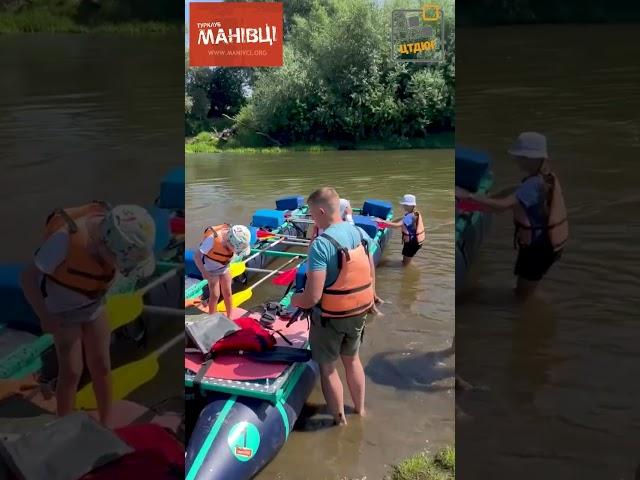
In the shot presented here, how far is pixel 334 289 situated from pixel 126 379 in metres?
1.22

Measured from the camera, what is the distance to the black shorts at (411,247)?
4504 mm

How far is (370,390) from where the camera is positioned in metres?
2.70

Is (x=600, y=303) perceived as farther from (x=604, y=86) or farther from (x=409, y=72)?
(x=409, y=72)

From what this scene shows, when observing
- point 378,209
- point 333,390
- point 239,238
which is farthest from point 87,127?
point 378,209

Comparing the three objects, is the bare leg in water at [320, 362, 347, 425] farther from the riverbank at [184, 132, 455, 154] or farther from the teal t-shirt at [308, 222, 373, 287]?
the riverbank at [184, 132, 455, 154]

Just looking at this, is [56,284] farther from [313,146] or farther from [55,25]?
[313,146]

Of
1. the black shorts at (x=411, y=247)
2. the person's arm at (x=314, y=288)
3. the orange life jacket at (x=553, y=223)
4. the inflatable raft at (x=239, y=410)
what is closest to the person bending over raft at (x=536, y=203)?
the orange life jacket at (x=553, y=223)

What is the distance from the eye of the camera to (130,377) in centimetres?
98

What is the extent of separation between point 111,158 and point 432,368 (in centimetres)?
236

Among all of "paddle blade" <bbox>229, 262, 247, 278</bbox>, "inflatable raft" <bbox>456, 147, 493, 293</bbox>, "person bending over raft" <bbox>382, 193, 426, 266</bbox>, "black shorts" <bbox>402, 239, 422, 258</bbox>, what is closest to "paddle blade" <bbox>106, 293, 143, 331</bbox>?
"inflatable raft" <bbox>456, 147, 493, 293</bbox>

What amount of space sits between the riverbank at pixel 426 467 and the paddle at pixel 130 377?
1.37m

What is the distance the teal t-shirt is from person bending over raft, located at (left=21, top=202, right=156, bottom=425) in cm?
113

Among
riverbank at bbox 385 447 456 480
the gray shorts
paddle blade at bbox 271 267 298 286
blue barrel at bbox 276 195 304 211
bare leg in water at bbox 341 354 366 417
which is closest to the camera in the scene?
riverbank at bbox 385 447 456 480

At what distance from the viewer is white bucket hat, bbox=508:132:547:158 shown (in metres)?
0.90
